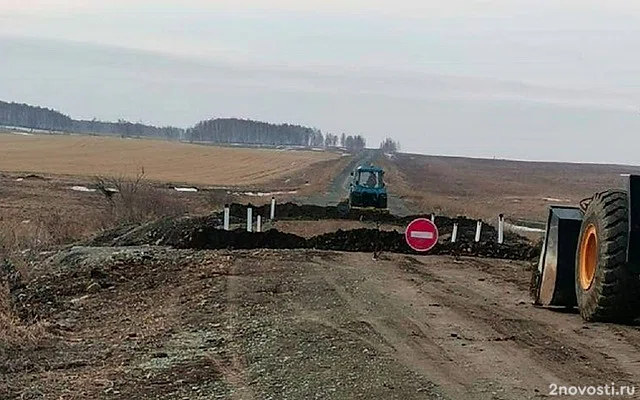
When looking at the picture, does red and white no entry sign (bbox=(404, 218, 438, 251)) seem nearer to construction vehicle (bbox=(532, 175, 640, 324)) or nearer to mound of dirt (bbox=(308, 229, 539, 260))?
mound of dirt (bbox=(308, 229, 539, 260))

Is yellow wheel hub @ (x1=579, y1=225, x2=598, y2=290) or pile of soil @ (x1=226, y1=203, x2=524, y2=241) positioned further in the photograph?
pile of soil @ (x1=226, y1=203, x2=524, y2=241)

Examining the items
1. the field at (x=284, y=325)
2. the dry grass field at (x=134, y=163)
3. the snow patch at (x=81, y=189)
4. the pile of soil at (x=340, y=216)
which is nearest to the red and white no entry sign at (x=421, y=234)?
the field at (x=284, y=325)

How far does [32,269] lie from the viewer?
1744 centimetres

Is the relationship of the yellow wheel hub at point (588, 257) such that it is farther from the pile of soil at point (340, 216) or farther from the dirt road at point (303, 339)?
the pile of soil at point (340, 216)

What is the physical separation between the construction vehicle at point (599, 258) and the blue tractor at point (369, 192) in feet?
79.6

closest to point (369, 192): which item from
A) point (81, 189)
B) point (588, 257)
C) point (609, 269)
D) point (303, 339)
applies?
point (588, 257)

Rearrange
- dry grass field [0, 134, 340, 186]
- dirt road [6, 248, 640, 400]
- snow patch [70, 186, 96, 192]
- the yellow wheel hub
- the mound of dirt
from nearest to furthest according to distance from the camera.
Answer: dirt road [6, 248, 640, 400] < the yellow wheel hub < the mound of dirt < snow patch [70, 186, 96, 192] < dry grass field [0, 134, 340, 186]

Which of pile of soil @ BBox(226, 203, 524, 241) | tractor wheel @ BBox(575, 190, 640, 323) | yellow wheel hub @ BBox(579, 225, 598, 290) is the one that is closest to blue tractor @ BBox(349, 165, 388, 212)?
pile of soil @ BBox(226, 203, 524, 241)

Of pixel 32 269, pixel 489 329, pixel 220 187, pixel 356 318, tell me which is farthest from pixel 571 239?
pixel 220 187

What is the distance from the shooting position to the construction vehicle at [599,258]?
9781 millimetres

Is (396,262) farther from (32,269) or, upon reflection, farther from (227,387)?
(227,387)

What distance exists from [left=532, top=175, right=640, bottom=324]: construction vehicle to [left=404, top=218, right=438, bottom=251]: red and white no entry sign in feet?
16.6

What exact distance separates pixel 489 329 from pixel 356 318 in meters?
1.59

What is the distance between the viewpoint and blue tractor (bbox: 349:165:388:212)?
3659cm
